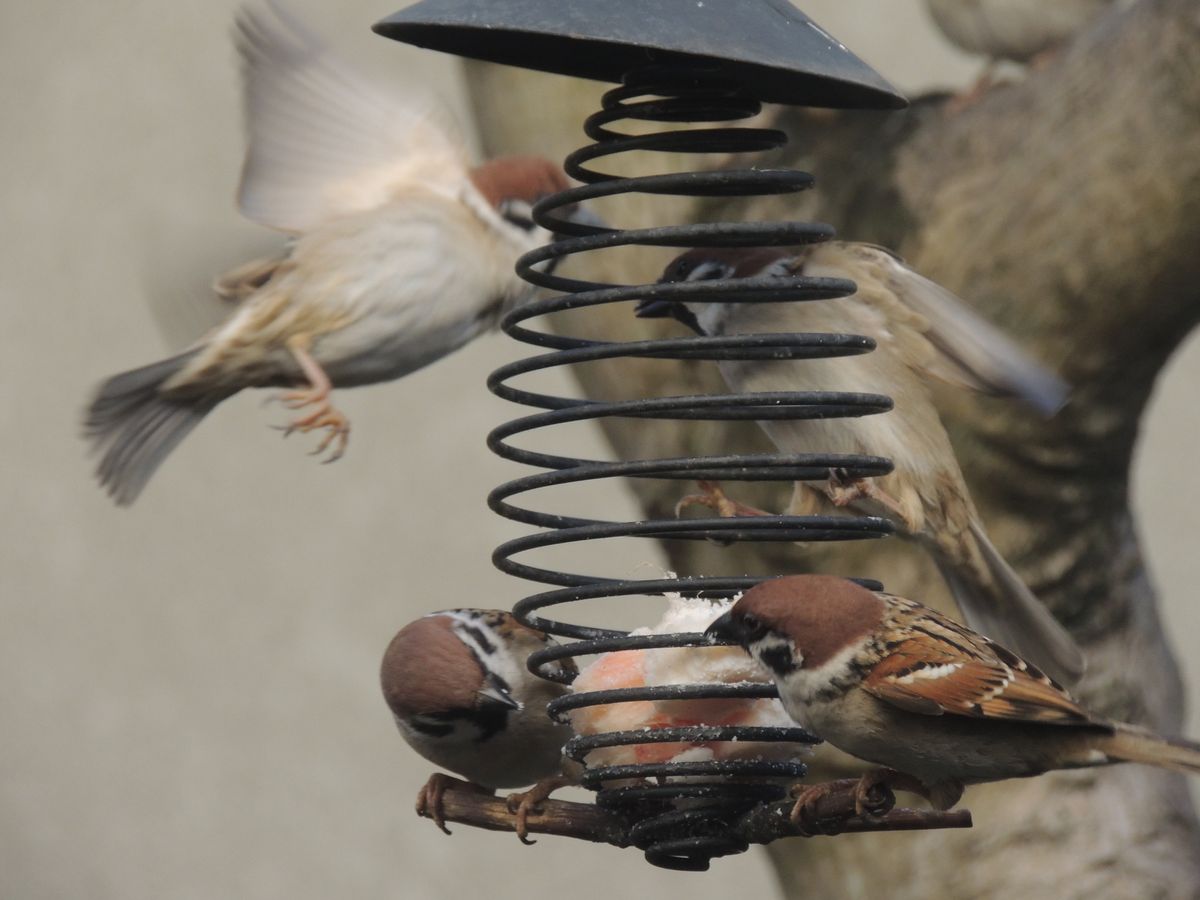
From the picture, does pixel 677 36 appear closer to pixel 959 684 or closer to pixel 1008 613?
pixel 959 684

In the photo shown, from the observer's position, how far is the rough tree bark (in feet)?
11.8

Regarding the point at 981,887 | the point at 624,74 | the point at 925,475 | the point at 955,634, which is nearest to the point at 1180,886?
the point at 981,887

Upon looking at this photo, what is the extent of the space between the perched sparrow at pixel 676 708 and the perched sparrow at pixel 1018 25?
120 inches

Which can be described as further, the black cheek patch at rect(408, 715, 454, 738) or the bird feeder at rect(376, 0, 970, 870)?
the black cheek patch at rect(408, 715, 454, 738)

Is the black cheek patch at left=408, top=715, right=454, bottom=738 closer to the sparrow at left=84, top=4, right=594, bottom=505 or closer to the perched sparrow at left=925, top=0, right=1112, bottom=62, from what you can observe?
the sparrow at left=84, top=4, right=594, bottom=505

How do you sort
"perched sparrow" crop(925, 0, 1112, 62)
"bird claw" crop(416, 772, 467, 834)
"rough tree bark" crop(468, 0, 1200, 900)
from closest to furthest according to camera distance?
1. "bird claw" crop(416, 772, 467, 834)
2. "rough tree bark" crop(468, 0, 1200, 900)
3. "perched sparrow" crop(925, 0, 1112, 62)

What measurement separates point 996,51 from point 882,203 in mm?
1140

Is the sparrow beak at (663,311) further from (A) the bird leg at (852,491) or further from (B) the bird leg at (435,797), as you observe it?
(B) the bird leg at (435,797)

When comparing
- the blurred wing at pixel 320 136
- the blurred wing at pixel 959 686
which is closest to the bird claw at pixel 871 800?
the blurred wing at pixel 959 686

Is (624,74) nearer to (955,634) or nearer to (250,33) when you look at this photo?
(955,634)

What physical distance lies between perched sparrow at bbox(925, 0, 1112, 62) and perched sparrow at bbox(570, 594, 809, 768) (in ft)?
9.97

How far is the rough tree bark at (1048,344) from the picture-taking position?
3.60 m

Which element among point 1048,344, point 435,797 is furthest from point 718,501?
point 1048,344

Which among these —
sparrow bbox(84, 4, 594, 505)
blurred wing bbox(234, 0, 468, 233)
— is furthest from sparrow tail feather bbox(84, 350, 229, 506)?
blurred wing bbox(234, 0, 468, 233)
